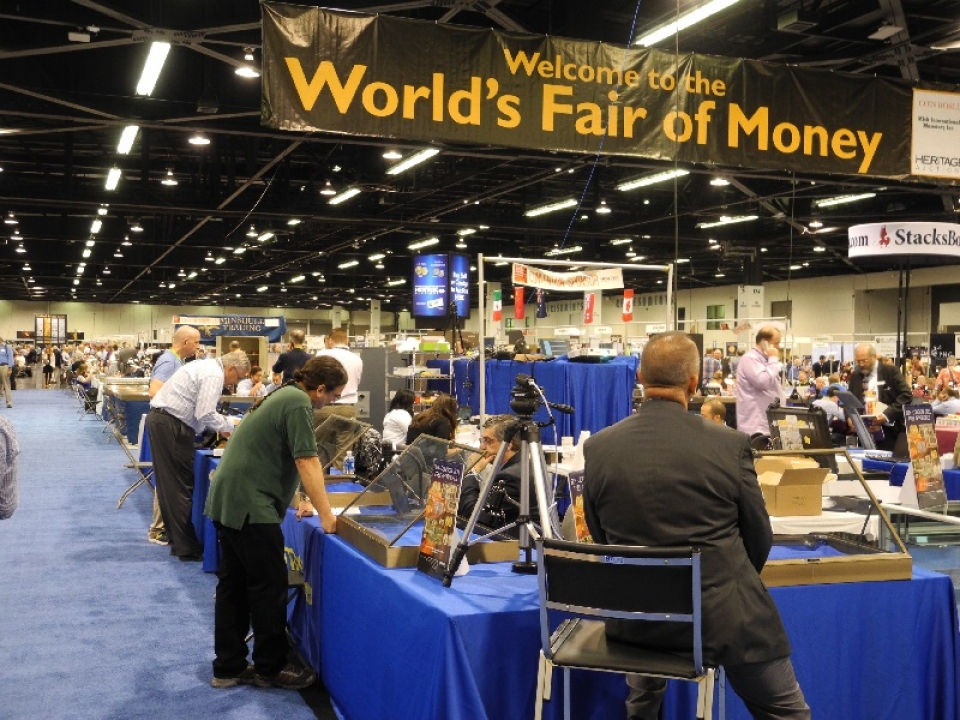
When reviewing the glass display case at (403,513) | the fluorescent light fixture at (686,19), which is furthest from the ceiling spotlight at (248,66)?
the glass display case at (403,513)

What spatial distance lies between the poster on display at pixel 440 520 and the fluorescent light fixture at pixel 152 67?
704cm

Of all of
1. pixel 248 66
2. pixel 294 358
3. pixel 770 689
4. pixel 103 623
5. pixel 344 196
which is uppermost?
pixel 344 196

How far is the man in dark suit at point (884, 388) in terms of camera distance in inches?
328

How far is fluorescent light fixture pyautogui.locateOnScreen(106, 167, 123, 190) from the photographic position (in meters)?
16.5

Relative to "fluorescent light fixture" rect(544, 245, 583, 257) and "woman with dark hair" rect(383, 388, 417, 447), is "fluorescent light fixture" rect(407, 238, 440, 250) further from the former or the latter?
"woman with dark hair" rect(383, 388, 417, 447)

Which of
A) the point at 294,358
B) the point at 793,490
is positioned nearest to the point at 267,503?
the point at 793,490

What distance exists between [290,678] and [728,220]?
19.3 meters

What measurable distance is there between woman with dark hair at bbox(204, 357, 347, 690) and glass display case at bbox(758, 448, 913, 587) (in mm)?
1738

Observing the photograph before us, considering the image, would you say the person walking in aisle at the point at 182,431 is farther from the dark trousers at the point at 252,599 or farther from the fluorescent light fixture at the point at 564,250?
the fluorescent light fixture at the point at 564,250

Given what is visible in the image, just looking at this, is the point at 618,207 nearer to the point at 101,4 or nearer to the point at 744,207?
the point at 744,207

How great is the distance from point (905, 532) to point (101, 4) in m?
7.06

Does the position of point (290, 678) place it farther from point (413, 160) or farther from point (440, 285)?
point (440, 285)

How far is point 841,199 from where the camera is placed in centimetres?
1933

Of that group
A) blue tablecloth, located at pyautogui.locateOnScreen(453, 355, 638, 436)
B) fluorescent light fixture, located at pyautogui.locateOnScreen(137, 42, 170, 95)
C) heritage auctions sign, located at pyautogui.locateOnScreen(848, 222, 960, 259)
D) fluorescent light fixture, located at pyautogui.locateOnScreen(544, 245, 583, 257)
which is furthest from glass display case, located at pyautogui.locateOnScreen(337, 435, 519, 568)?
fluorescent light fixture, located at pyautogui.locateOnScreen(544, 245, 583, 257)
